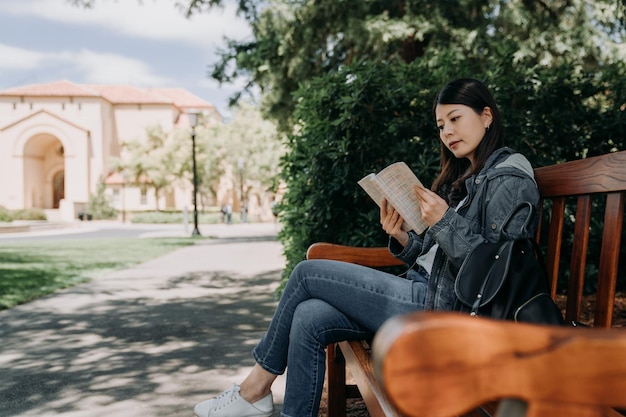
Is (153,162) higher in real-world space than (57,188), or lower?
higher

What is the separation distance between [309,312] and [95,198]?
46.6 meters

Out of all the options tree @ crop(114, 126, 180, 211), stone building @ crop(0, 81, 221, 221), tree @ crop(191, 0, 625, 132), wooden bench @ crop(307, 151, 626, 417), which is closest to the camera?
wooden bench @ crop(307, 151, 626, 417)

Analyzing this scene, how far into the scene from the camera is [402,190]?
7.88 ft

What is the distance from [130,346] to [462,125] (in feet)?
10.8

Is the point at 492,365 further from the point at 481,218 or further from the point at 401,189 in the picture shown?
the point at 401,189

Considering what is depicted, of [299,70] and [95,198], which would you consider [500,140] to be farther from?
[95,198]

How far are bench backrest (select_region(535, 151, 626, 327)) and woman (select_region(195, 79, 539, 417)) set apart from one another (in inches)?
8.6

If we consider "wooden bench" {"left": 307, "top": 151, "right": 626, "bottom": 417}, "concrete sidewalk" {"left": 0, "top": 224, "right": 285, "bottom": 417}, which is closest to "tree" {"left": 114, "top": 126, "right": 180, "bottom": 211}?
"concrete sidewalk" {"left": 0, "top": 224, "right": 285, "bottom": 417}

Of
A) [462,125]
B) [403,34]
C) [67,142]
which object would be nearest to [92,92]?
[67,142]

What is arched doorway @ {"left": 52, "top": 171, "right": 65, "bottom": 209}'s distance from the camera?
174ft

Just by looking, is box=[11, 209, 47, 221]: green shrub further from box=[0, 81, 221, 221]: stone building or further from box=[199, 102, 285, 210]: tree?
box=[199, 102, 285, 210]: tree

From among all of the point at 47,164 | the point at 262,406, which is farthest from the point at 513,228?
the point at 47,164

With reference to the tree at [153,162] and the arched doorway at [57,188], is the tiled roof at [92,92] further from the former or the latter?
the tree at [153,162]

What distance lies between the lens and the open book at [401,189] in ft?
7.80
